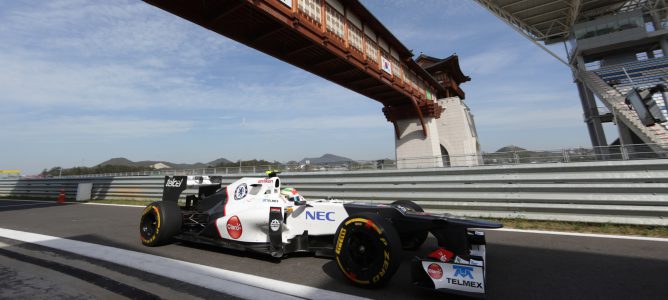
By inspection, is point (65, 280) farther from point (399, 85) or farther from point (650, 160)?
point (399, 85)

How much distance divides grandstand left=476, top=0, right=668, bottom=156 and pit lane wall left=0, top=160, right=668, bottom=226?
24782 millimetres

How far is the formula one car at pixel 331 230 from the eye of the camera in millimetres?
2762

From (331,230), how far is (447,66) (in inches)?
1155

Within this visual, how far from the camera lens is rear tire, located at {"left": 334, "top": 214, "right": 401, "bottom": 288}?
9.48 feet

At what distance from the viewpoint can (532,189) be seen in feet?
20.6

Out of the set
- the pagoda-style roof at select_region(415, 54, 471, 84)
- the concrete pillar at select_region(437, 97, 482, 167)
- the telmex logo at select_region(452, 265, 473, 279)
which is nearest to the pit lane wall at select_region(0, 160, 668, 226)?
the telmex logo at select_region(452, 265, 473, 279)

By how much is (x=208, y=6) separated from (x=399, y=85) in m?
12.1

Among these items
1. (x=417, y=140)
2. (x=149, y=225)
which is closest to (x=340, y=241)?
(x=149, y=225)

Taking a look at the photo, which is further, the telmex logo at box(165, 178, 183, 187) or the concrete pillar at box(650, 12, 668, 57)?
the concrete pillar at box(650, 12, 668, 57)

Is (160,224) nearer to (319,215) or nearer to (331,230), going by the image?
(319,215)

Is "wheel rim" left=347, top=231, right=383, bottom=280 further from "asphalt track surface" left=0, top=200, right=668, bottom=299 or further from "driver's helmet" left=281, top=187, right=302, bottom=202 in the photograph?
"driver's helmet" left=281, top=187, right=302, bottom=202

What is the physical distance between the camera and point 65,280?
133 inches

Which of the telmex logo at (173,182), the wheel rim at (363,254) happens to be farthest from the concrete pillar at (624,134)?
the telmex logo at (173,182)

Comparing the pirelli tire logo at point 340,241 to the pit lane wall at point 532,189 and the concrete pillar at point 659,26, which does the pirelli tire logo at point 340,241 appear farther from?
the concrete pillar at point 659,26
